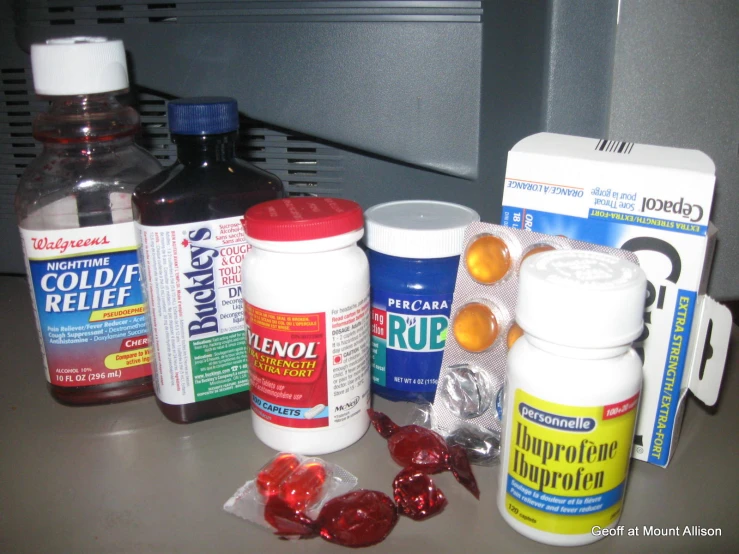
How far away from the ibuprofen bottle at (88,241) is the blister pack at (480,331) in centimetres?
28

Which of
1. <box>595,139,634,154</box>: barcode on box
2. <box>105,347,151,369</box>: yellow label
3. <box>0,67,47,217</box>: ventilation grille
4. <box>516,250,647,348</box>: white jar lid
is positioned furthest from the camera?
<box>0,67,47,217</box>: ventilation grille

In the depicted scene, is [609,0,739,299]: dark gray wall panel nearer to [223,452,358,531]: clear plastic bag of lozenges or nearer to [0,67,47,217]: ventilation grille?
[223,452,358,531]: clear plastic bag of lozenges

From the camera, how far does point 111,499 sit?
51 cm

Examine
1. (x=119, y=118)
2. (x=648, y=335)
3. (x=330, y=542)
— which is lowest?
(x=330, y=542)

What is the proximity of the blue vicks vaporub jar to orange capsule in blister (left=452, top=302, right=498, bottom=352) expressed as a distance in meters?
0.03

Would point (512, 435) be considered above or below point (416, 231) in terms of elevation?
below

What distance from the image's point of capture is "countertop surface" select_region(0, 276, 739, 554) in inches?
18.3

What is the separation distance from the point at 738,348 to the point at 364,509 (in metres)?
0.44

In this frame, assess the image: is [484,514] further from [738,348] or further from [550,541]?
[738,348]

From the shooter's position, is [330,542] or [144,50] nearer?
[330,542]

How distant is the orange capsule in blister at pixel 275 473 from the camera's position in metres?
0.51

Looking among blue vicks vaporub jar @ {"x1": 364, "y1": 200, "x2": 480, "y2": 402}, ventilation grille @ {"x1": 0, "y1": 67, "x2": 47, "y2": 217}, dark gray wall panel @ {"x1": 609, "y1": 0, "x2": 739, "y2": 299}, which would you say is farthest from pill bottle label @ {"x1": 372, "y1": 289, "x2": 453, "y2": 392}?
ventilation grille @ {"x1": 0, "y1": 67, "x2": 47, "y2": 217}

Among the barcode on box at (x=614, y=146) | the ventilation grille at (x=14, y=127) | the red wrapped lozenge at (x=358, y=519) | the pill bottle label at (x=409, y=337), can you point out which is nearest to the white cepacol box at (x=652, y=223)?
the barcode on box at (x=614, y=146)

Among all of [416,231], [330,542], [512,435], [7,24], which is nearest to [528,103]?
[416,231]
